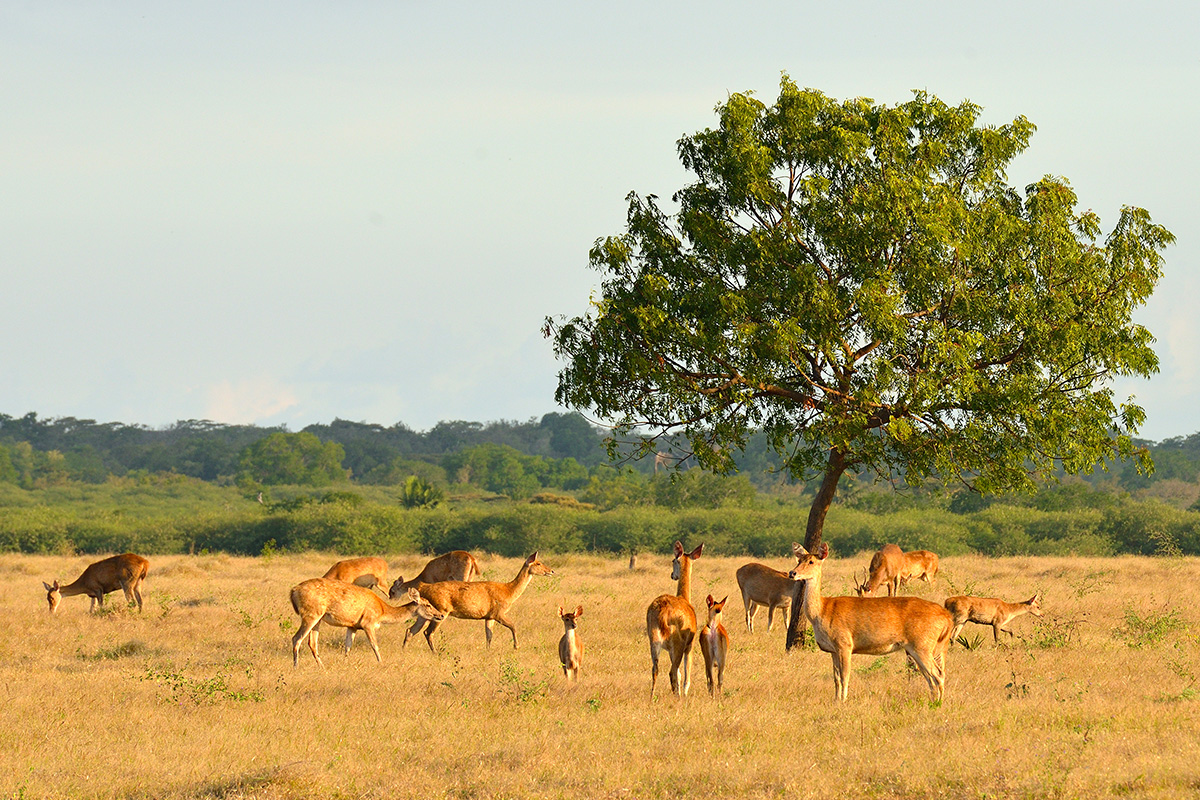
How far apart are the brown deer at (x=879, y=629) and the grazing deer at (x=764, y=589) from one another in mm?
5404

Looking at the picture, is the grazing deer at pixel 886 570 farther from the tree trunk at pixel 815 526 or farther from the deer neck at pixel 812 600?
the deer neck at pixel 812 600

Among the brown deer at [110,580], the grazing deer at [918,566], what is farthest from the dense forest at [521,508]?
the brown deer at [110,580]

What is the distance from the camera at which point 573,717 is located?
1145cm

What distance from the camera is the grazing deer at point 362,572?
65.9ft

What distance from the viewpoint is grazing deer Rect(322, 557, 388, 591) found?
20.1 meters

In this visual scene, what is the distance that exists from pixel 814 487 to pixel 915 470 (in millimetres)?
67922

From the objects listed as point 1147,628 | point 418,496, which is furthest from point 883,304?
point 418,496

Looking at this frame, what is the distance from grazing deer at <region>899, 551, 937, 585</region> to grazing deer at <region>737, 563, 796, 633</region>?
4.55 m

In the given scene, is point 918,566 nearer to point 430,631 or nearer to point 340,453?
point 430,631

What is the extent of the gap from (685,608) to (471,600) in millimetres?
4883

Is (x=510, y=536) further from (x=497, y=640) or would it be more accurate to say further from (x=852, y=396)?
(x=852, y=396)

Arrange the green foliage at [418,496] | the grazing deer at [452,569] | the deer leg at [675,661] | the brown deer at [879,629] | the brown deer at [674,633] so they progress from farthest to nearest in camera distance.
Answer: the green foliage at [418,496], the grazing deer at [452,569], the deer leg at [675,661], the brown deer at [674,633], the brown deer at [879,629]

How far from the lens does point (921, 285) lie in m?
15.0

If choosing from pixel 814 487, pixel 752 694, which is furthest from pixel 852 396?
pixel 814 487
